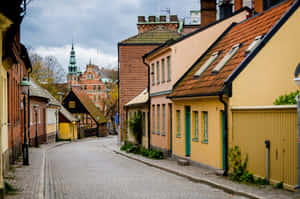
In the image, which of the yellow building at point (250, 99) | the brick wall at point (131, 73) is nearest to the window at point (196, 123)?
the yellow building at point (250, 99)

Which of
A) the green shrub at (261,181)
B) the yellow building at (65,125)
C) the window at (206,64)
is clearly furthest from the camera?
the yellow building at (65,125)

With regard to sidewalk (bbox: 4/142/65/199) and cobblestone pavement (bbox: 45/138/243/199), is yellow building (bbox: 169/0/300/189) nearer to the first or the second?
cobblestone pavement (bbox: 45/138/243/199)

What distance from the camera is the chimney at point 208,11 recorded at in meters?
24.2

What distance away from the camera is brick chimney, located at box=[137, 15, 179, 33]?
4912 centimetres

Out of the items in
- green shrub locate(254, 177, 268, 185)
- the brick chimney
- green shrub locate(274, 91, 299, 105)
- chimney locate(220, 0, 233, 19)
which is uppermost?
the brick chimney

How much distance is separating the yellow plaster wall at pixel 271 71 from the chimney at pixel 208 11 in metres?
10.2

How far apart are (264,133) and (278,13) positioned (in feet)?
18.9

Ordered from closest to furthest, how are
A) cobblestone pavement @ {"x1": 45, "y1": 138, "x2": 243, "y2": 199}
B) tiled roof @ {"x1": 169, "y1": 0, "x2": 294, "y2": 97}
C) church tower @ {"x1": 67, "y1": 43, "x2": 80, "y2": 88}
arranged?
cobblestone pavement @ {"x1": 45, "y1": 138, "x2": 243, "y2": 199}, tiled roof @ {"x1": 169, "y1": 0, "x2": 294, "y2": 97}, church tower @ {"x1": 67, "y1": 43, "x2": 80, "y2": 88}

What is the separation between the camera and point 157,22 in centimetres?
4912

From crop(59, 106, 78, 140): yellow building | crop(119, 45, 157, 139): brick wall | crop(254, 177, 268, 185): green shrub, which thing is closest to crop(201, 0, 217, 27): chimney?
crop(254, 177, 268, 185): green shrub

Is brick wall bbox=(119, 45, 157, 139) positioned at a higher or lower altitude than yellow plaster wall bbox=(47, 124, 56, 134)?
higher

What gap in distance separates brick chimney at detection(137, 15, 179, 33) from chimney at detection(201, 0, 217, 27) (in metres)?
24.9

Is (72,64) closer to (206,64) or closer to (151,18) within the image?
(151,18)

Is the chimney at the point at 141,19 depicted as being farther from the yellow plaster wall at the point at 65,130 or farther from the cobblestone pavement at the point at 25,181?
the cobblestone pavement at the point at 25,181
